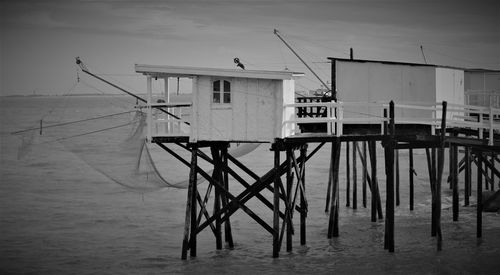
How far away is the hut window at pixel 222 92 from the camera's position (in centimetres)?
2275

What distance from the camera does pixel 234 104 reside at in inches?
893

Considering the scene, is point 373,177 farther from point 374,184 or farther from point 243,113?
point 243,113

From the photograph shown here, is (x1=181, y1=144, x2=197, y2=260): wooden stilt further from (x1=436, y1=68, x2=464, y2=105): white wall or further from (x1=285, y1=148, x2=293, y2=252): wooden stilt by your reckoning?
(x1=436, y1=68, x2=464, y2=105): white wall

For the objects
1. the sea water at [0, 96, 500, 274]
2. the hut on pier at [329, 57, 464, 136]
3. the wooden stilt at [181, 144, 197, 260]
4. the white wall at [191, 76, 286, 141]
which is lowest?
the sea water at [0, 96, 500, 274]

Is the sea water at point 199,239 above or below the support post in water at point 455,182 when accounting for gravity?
below

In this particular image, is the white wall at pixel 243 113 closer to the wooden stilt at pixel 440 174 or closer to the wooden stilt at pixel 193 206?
the wooden stilt at pixel 193 206

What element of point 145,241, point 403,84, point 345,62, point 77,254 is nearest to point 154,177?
point 145,241

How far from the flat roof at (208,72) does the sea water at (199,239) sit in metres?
5.42

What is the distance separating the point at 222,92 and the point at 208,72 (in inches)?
28.8

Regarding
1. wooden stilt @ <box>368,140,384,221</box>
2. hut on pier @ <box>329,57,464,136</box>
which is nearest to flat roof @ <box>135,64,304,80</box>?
hut on pier @ <box>329,57,464,136</box>

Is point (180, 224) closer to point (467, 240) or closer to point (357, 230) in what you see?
point (357, 230)

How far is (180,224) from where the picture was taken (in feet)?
98.1

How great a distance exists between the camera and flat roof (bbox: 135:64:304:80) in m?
22.2

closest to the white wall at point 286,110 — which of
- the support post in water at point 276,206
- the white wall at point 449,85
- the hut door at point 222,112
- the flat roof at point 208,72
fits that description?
the flat roof at point 208,72
